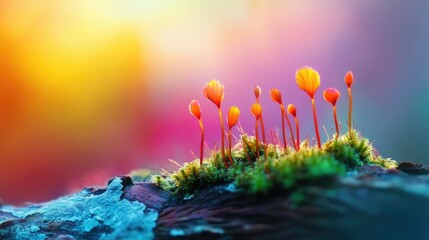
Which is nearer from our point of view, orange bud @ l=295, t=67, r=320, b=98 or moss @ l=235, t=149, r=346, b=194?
moss @ l=235, t=149, r=346, b=194

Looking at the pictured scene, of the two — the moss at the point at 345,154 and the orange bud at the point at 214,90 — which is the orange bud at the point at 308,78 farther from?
the orange bud at the point at 214,90

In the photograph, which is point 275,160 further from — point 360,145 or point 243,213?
point 360,145

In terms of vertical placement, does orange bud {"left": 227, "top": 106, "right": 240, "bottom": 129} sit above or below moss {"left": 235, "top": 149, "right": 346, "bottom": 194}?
above

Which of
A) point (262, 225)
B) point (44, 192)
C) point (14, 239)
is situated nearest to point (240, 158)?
point (262, 225)

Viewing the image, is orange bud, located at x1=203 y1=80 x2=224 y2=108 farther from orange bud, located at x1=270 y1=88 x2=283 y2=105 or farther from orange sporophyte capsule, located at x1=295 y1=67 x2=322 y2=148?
orange sporophyte capsule, located at x1=295 y1=67 x2=322 y2=148

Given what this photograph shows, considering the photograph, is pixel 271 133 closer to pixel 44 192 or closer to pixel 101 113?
pixel 44 192

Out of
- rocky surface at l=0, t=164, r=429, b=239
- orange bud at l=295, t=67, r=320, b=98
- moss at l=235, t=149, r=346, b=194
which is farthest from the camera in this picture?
orange bud at l=295, t=67, r=320, b=98

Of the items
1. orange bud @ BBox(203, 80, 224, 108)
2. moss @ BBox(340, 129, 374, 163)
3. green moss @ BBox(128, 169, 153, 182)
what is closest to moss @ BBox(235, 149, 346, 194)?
moss @ BBox(340, 129, 374, 163)
